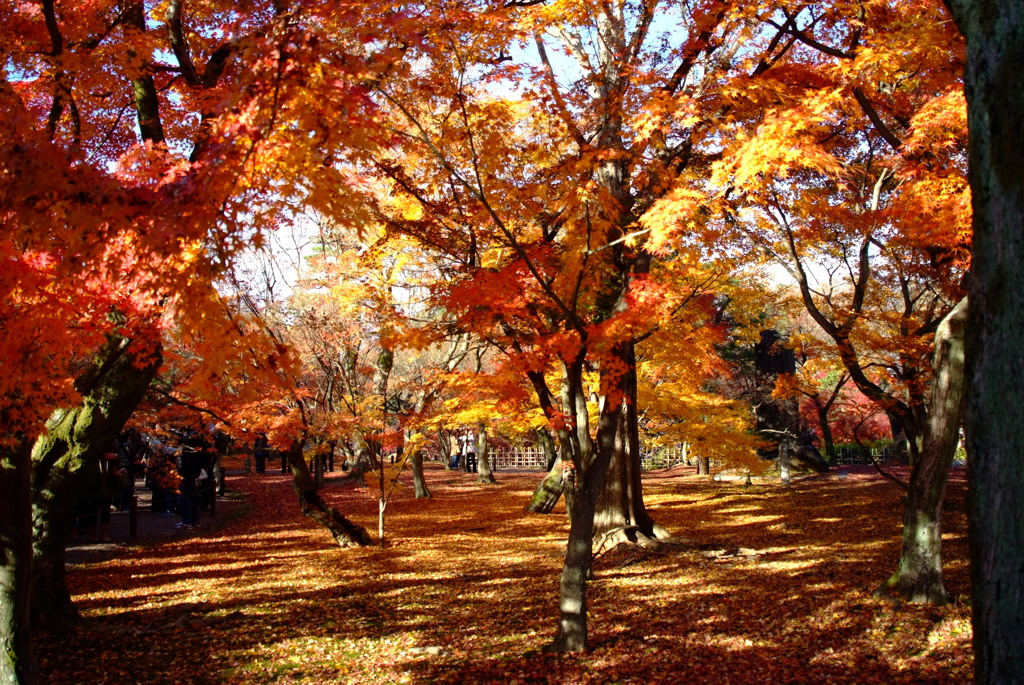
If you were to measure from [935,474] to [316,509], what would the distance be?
906 cm

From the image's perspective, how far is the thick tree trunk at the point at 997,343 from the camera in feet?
9.61

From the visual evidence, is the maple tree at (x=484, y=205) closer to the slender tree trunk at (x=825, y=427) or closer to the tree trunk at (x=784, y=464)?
the slender tree trunk at (x=825, y=427)

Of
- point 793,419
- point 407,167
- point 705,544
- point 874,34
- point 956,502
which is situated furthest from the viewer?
point 793,419

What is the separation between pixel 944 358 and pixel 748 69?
3642mm

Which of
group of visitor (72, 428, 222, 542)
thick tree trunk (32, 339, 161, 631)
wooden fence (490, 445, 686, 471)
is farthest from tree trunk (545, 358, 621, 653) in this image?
wooden fence (490, 445, 686, 471)

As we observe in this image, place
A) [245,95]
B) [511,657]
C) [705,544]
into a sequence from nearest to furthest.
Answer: [245,95] < [511,657] < [705,544]

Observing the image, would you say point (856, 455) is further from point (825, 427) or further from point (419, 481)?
point (825, 427)

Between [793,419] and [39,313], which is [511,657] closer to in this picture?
[39,313]

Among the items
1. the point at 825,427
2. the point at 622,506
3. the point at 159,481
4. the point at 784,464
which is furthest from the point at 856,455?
the point at 159,481

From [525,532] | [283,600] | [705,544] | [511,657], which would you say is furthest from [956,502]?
[283,600]

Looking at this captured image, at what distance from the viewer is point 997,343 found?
297 cm

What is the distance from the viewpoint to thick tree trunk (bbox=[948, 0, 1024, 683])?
9.61ft

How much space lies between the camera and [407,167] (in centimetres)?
936

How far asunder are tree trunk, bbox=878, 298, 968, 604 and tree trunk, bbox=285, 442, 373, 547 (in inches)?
331
